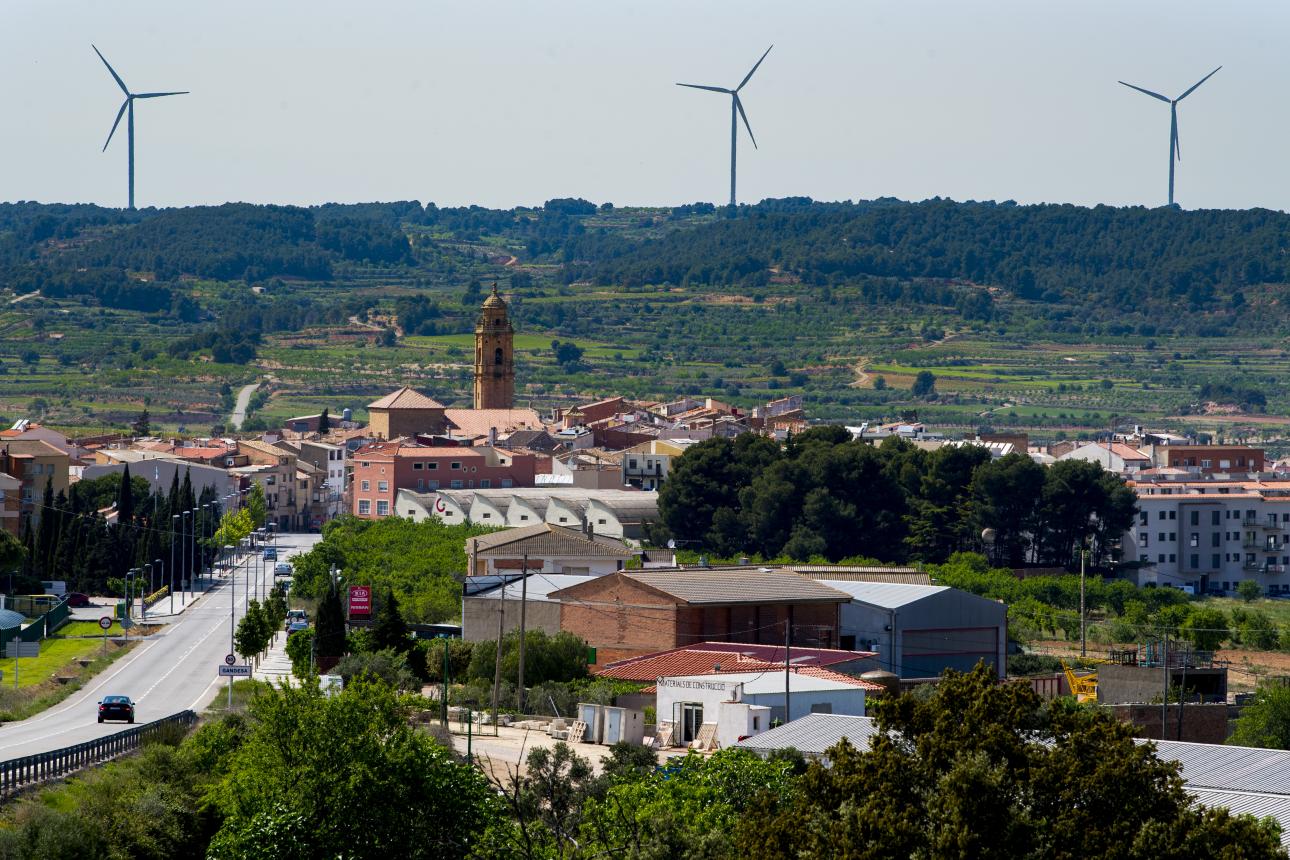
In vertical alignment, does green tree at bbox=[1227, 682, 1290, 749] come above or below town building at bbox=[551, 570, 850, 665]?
below

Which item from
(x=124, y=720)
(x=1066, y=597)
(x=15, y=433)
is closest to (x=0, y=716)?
(x=124, y=720)

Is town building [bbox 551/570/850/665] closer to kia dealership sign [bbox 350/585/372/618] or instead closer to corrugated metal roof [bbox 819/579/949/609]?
corrugated metal roof [bbox 819/579/949/609]

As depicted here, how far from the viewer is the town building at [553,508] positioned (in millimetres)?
90438

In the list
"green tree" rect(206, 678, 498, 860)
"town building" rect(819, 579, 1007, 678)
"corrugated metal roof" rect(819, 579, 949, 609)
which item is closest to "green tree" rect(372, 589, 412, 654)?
"town building" rect(819, 579, 1007, 678)

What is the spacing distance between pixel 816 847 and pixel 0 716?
76.7ft

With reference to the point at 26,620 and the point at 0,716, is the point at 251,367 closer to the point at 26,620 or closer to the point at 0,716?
the point at 26,620

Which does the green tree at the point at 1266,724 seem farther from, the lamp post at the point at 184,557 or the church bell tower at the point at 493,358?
the church bell tower at the point at 493,358

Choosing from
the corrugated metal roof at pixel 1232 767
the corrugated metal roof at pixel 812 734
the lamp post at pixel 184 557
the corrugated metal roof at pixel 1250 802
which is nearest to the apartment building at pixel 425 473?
the lamp post at pixel 184 557

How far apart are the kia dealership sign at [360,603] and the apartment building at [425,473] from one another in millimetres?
40467

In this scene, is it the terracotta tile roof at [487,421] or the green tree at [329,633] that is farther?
the terracotta tile roof at [487,421]

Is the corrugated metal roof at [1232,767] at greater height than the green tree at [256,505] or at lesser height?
greater

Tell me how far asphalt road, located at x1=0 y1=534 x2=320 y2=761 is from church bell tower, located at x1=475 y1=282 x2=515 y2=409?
58121 mm

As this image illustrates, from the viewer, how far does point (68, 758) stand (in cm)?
3397

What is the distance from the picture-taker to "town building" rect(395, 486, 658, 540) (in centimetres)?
9044
